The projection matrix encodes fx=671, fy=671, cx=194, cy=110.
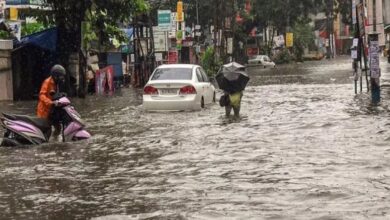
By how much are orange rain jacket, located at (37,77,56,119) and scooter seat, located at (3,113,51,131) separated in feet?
0.56

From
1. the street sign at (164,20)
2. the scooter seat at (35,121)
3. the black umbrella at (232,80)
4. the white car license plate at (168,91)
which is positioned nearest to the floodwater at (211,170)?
the scooter seat at (35,121)

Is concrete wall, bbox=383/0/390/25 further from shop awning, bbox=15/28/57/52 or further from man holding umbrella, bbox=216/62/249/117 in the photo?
man holding umbrella, bbox=216/62/249/117

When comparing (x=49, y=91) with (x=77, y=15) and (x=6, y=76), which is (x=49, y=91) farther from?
(x=77, y=15)

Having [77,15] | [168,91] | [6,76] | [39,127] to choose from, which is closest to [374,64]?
[168,91]

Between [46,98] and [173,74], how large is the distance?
662 centimetres

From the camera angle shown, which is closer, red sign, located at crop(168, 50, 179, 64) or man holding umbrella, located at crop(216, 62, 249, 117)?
man holding umbrella, located at crop(216, 62, 249, 117)

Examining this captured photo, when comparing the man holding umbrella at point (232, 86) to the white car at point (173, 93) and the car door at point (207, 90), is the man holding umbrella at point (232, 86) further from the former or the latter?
the car door at point (207, 90)

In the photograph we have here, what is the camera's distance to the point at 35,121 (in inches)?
488

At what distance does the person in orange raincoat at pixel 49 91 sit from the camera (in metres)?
12.5

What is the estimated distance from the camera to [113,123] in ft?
52.9

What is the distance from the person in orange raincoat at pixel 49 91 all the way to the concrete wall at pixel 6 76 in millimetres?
12012

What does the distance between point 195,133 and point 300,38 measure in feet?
266

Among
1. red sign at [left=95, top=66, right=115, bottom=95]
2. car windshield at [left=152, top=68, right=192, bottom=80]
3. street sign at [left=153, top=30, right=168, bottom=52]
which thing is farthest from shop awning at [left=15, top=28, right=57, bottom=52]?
street sign at [left=153, top=30, right=168, bottom=52]

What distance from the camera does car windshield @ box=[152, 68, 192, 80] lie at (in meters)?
18.5
